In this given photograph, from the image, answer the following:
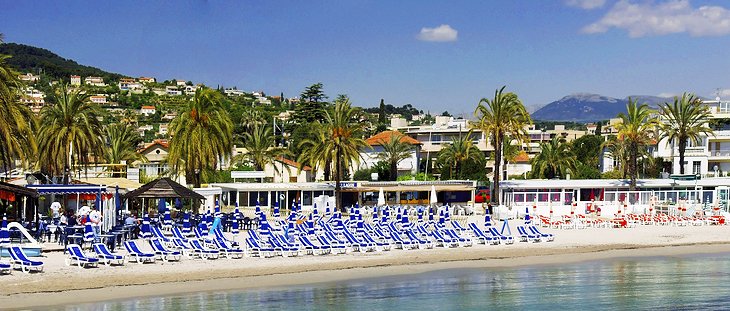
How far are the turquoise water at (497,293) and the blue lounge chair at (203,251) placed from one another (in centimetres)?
428

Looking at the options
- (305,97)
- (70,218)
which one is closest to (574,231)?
(70,218)

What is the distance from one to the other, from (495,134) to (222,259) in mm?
29585

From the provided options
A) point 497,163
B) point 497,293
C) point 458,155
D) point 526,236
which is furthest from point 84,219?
point 458,155

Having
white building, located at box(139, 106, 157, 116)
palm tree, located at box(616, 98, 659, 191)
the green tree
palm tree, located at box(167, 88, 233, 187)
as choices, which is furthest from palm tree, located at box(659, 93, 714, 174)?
white building, located at box(139, 106, 157, 116)

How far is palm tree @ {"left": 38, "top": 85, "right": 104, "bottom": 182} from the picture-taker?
4300 centimetres

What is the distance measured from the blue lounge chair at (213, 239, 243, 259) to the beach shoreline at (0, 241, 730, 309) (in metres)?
0.67

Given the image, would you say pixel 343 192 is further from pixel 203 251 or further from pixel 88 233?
pixel 88 233

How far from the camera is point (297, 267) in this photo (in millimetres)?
28656

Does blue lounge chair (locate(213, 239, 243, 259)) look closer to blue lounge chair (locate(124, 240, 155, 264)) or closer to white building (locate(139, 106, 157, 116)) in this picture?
blue lounge chair (locate(124, 240, 155, 264))

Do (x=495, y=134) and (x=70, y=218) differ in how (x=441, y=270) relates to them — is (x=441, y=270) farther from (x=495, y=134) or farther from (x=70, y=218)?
(x=495, y=134)

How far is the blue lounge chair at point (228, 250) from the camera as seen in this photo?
29.4 m

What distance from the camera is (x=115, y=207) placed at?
114ft

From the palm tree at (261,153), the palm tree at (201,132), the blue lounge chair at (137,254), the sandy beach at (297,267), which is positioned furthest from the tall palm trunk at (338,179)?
the blue lounge chair at (137,254)

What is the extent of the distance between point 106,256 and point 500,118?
33.0 meters
